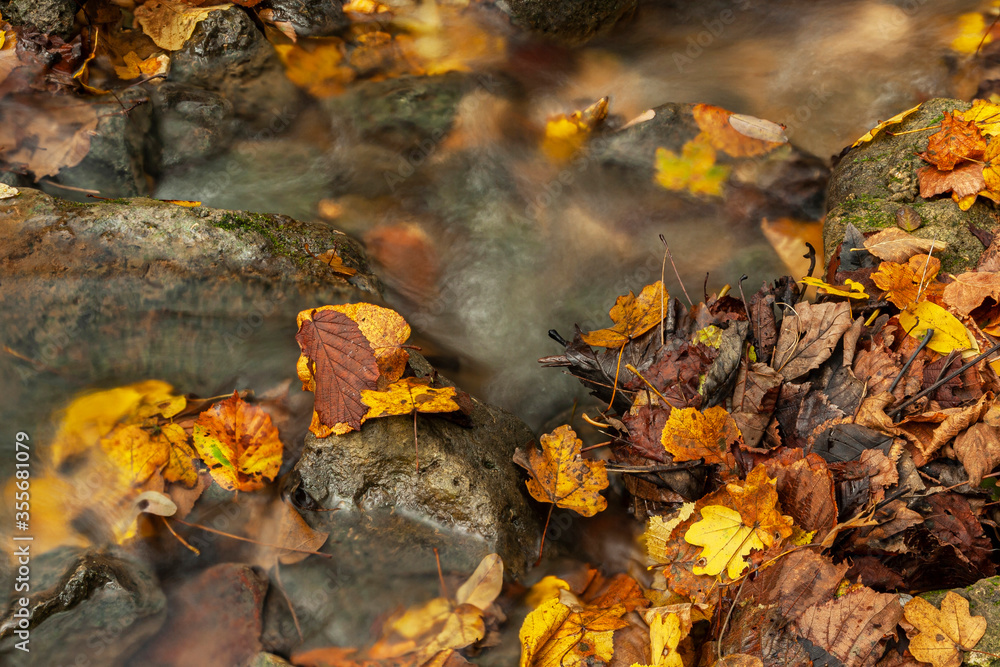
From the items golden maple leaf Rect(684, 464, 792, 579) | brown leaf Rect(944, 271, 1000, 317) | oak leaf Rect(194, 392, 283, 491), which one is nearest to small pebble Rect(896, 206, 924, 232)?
brown leaf Rect(944, 271, 1000, 317)

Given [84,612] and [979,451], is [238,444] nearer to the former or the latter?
[84,612]

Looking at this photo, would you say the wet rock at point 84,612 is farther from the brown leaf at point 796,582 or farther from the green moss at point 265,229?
the brown leaf at point 796,582

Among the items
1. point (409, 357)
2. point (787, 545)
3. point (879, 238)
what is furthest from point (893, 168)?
point (409, 357)

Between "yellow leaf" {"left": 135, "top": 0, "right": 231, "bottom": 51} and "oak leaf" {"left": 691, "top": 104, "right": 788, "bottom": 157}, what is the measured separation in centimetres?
306

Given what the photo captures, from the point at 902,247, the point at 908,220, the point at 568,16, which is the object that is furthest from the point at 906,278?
the point at 568,16

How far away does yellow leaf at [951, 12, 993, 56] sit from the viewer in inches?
149

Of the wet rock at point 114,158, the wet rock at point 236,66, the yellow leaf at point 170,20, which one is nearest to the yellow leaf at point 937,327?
the wet rock at point 236,66

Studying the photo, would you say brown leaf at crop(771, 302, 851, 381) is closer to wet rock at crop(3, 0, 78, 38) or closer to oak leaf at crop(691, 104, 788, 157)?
oak leaf at crop(691, 104, 788, 157)

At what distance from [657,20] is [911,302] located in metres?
2.79

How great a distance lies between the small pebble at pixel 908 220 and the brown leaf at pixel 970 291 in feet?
1.26

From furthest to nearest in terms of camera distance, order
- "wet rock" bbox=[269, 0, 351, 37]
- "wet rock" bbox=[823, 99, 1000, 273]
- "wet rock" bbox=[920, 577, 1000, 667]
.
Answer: "wet rock" bbox=[269, 0, 351, 37]
"wet rock" bbox=[823, 99, 1000, 273]
"wet rock" bbox=[920, 577, 1000, 667]

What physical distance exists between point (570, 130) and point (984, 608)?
3.13 metres

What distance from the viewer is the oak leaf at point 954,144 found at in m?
2.93

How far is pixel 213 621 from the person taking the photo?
2338 mm
